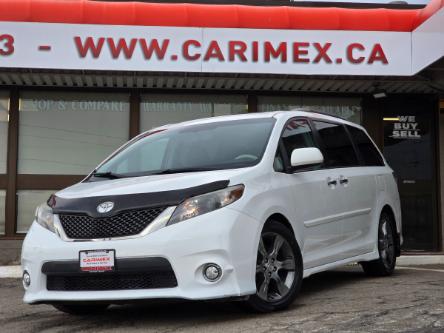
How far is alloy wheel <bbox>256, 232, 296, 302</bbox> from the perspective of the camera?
4.69 m

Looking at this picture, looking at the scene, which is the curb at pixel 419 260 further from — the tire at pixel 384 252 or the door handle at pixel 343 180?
the door handle at pixel 343 180

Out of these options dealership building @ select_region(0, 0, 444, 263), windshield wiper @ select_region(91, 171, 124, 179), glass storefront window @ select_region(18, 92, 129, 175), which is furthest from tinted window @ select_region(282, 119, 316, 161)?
glass storefront window @ select_region(18, 92, 129, 175)

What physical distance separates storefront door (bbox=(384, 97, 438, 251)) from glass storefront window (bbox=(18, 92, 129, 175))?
488 centimetres

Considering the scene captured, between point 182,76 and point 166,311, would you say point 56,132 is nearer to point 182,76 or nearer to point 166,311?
point 182,76

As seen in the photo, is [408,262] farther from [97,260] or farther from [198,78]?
[97,260]

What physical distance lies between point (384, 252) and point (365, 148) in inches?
46.7

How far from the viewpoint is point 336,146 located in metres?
6.46

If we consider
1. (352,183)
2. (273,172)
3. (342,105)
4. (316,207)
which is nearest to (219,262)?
(273,172)

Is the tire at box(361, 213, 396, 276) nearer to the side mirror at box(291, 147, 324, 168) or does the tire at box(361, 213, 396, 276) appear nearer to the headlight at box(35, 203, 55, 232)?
the side mirror at box(291, 147, 324, 168)

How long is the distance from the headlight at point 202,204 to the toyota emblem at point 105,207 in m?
0.47

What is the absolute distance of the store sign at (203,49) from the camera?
9266 mm

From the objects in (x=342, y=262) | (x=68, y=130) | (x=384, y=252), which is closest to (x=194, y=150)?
(x=342, y=262)

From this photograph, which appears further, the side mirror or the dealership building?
the dealership building

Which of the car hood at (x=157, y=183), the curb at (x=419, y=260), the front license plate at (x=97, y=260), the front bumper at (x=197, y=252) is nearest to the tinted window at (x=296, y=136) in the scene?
the car hood at (x=157, y=183)
